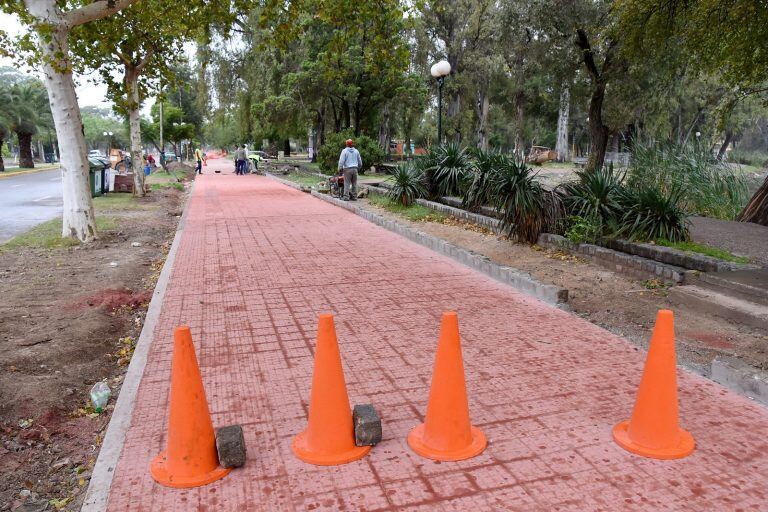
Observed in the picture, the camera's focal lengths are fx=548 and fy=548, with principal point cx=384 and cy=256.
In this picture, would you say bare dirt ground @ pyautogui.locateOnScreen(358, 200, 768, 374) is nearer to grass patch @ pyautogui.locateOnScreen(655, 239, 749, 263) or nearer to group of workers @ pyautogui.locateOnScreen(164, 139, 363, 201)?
grass patch @ pyautogui.locateOnScreen(655, 239, 749, 263)

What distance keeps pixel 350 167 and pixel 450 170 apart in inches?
123

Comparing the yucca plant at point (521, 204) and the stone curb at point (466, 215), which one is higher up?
the yucca plant at point (521, 204)

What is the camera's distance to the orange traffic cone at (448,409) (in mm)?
3008

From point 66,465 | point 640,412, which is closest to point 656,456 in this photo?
point 640,412

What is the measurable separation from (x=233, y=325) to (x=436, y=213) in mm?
7532

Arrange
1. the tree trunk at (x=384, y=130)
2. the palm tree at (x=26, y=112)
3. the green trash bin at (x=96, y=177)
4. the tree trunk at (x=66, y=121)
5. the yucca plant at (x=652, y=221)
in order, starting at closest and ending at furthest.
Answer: the yucca plant at (x=652, y=221), the tree trunk at (x=66, y=121), the green trash bin at (x=96, y=177), the tree trunk at (x=384, y=130), the palm tree at (x=26, y=112)

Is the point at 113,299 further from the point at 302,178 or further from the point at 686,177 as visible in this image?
the point at 302,178

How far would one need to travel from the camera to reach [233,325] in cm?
516

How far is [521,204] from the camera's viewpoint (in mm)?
8539

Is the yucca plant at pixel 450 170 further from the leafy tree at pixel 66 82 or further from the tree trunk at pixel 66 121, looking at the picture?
the tree trunk at pixel 66 121

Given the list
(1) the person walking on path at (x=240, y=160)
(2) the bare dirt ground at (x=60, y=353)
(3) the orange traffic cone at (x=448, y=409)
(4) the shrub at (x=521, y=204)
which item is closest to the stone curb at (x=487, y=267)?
(4) the shrub at (x=521, y=204)

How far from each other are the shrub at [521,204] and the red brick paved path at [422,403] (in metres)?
1.95

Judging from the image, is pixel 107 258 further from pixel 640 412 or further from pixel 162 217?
pixel 640 412

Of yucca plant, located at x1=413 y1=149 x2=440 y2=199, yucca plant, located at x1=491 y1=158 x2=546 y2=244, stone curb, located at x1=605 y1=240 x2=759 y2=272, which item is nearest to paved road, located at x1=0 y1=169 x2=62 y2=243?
yucca plant, located at x1=413 y1=149 x2=440 y2=199
